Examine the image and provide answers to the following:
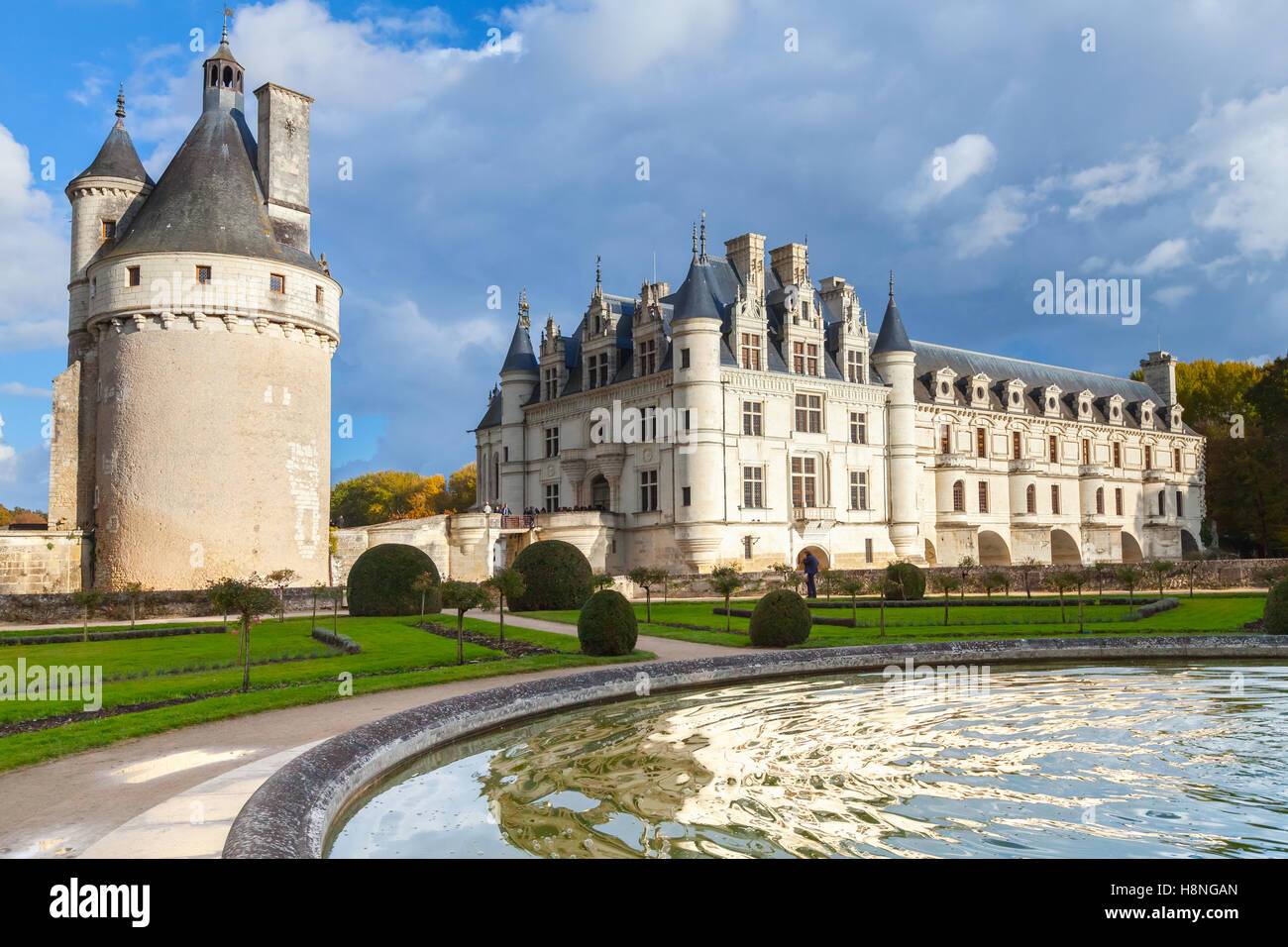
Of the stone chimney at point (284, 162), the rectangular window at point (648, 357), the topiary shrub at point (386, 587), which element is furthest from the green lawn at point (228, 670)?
the rectangular window at point (648, 357)

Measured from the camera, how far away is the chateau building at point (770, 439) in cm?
3703

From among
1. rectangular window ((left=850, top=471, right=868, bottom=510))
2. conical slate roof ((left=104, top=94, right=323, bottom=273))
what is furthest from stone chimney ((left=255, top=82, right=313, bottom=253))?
rectangular window ((left=850, top=471, right=868, bottom=510))

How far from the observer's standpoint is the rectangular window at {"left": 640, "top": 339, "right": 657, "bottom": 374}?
38834mm

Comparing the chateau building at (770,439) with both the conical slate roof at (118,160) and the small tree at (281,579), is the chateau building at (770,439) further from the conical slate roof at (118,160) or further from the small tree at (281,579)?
the conical slate roof at (118,160)

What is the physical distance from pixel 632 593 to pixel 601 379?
43.0 feet

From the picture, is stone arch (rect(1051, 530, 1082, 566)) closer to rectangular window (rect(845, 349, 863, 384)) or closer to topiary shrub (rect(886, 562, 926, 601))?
rectangular window (rect(845, 349, 863, 384))

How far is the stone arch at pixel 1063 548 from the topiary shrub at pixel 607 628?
138 ft

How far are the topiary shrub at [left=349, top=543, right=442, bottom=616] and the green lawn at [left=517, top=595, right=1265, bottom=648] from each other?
3.08 metres

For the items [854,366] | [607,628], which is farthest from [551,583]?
[854,366]

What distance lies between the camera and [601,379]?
41.2 m

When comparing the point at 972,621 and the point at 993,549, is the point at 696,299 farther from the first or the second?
the point at 993,549

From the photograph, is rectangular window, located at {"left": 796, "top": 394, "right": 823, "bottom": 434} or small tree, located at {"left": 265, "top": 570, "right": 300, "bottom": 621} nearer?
small tree, located at {"left": 265, "top": 570, "right": 300, "bottom": 621}

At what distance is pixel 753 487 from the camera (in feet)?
124
